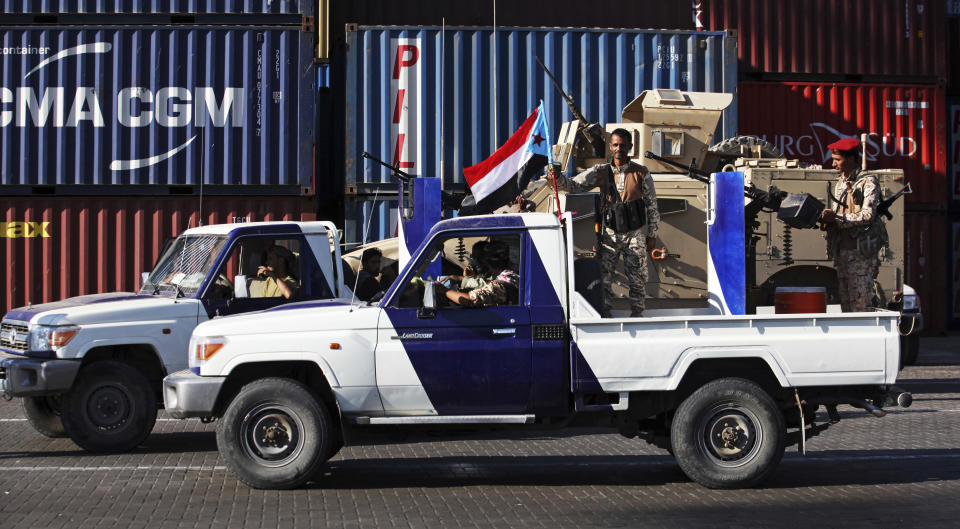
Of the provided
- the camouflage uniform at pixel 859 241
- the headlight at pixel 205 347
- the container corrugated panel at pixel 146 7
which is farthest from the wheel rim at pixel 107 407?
the container corrugated panel at pixel 146 7

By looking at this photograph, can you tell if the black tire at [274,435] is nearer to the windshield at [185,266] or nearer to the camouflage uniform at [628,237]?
the windshield at [185,266]

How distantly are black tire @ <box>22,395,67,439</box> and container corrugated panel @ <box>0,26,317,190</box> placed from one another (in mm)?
7149

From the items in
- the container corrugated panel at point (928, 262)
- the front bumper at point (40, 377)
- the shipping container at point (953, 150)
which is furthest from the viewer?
the shipping container at point (953, 150)

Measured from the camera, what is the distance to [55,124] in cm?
1591

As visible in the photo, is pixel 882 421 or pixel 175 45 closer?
pixel 882 421

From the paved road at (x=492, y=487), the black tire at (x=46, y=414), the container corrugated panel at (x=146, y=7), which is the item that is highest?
the container corrugated panel at (x=146, y=7)

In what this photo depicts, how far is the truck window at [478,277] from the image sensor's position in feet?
23.1

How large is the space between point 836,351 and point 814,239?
17.0 ft

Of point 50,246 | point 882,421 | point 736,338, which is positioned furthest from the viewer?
point 50,246

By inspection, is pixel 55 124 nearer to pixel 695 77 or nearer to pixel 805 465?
pixel 695 77

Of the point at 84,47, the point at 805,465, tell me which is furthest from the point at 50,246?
the point at 805,465

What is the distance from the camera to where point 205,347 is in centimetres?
707

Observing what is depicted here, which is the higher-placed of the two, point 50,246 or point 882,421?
point 50,246

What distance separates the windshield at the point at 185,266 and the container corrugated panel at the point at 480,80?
713 centimetres
